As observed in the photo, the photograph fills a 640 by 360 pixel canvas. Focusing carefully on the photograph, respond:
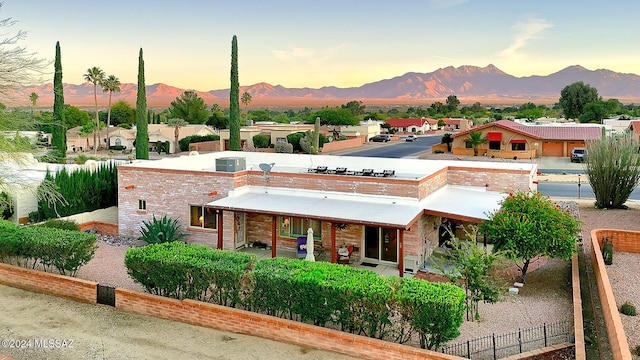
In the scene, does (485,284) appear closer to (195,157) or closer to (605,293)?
(605,293)

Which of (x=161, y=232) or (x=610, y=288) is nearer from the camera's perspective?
(x=610, y=288)

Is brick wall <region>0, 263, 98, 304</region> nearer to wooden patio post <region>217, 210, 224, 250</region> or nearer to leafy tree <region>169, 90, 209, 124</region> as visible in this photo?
wooden patio post <region>217, 210, 224, 250</region>

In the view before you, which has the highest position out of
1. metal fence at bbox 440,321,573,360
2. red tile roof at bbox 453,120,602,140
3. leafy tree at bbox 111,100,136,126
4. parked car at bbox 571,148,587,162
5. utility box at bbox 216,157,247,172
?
leafy tree at bbox 111,100,136,126

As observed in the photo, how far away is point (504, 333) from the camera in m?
12.9

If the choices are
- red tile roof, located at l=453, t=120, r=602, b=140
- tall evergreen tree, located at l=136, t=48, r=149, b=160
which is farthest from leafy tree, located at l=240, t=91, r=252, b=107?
tall evergreen tree, located at l=136, t=48, r=149, b=160

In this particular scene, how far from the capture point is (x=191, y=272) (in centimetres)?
1337

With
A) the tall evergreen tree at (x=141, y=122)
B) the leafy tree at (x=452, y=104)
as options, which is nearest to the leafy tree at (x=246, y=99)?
the leafy tree at (x=452, y=104)

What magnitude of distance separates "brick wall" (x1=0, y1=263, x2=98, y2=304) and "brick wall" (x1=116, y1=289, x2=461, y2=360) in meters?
1.12

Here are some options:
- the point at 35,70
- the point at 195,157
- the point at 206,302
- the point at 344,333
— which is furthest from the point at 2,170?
the point at 344,333

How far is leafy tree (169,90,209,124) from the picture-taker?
421ft

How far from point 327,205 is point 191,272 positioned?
7462mm

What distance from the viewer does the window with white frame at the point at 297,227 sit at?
827 inches

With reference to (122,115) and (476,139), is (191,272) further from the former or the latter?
(122,115)

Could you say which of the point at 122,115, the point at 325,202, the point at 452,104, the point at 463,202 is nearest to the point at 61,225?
the point at 325,202
